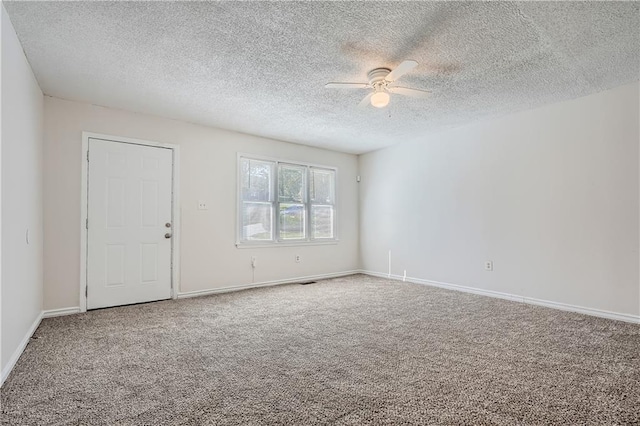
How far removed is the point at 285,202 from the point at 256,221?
0.62m

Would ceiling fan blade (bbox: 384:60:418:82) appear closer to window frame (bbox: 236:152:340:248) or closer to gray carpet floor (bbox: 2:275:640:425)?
gray carpet floor (bbox: 2:275:640:425)

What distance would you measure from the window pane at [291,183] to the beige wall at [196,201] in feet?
0.71

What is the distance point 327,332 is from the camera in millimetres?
3023

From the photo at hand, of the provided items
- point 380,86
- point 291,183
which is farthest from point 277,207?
point 380,86

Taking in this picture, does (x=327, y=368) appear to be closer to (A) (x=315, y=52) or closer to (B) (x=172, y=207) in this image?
(A) (x=315, y=52)

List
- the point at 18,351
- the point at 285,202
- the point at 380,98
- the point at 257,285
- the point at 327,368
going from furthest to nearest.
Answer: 1. the point at 285,202
2. the point at 257,285
3. the point at 380,98
4. the point at 18,351
5. the point at 327,368

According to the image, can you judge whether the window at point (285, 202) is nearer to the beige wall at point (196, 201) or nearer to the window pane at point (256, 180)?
the window pane at point (256, 180)

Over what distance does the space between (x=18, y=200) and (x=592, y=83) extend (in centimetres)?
518

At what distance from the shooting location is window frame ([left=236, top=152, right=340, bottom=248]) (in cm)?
504

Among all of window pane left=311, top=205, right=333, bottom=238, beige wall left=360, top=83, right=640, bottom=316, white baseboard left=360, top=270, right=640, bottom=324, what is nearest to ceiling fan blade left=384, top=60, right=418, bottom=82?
beige wall left=360, top=83, right=640, bottom=316

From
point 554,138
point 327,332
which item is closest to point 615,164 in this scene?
point 554,138

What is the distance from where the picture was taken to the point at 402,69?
Answer: 2664 mm

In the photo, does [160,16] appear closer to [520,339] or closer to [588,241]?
[520,339]

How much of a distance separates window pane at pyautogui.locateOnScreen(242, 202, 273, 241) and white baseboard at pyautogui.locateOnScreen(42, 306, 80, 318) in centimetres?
216
